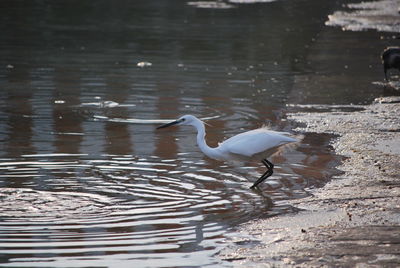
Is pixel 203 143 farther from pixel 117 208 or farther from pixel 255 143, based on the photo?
pixel 117 208

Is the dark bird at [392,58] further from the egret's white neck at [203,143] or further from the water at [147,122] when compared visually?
the egret's white neck at [203,143]

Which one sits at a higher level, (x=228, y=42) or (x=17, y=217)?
(x=228, y=42)

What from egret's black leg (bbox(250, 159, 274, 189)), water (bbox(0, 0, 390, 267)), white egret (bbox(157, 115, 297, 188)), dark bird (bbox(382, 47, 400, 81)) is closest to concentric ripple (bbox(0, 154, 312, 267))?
water (bbox(0, 0, 390, 267))

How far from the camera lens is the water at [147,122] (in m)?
7.86

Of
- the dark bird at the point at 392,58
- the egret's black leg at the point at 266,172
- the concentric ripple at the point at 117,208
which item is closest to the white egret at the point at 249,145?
the egret's black leg at the point at 266,172

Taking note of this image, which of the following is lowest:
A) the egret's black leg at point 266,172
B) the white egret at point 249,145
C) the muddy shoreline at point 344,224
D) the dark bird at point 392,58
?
the muddy shoreline at point 344,224

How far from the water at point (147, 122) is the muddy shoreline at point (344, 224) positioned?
0.86ft

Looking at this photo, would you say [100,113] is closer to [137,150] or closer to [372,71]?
[137,150]

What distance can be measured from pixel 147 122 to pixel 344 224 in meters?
6.22

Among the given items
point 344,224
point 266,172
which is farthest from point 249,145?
point 344,224

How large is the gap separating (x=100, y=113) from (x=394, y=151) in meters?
5.15

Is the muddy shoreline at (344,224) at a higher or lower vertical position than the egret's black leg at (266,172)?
lower

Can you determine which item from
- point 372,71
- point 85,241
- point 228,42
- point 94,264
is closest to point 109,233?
point 85,241

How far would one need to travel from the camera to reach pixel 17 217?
27.1 feet
